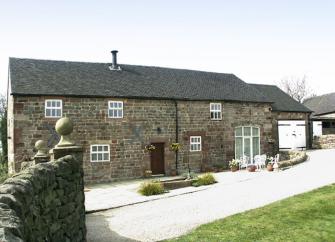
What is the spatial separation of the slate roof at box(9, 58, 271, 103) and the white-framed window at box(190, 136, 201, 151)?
2.84 m

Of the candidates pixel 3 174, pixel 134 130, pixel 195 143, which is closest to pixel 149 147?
pixel 134 130

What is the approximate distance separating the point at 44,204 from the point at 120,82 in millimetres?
19593

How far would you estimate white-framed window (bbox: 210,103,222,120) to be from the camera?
26.3 m

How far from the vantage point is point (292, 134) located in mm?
34250

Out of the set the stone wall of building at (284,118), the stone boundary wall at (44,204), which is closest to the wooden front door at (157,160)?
the stone wall of building at (284,118)

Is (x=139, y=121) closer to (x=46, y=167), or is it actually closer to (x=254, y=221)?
(x=254, y=221)

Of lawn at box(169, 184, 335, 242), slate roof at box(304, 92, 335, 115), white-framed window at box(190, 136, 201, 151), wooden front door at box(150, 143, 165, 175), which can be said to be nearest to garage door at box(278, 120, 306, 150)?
slate roof at box(304, 92, 335, 115)

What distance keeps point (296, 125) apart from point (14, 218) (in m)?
34.3

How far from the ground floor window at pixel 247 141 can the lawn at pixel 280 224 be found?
14354 millimetres

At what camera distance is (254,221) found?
10.4m

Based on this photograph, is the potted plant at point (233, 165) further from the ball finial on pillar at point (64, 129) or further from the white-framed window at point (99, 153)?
the ball finial on pillar at point (64, 129)

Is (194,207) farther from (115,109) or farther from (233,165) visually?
(233,165)

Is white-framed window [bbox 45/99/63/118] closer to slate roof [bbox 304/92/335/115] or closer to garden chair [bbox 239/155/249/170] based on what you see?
garden chair [bbox 239/155/249/170]

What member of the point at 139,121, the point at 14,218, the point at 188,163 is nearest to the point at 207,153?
the point at 188,163
